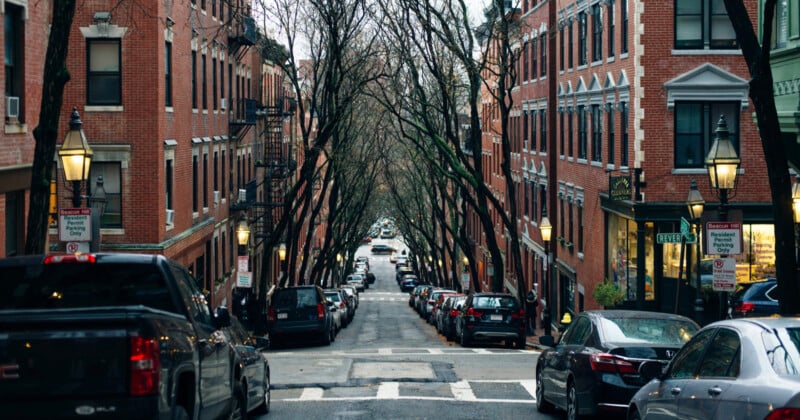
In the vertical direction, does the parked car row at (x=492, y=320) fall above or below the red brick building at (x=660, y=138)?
→ below

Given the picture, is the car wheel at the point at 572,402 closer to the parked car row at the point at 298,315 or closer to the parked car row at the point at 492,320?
the parked car row at the point at 492,320

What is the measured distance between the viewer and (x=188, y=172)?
34.6 m

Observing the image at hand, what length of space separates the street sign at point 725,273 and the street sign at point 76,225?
1056 centimetres

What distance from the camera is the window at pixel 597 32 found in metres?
36.3

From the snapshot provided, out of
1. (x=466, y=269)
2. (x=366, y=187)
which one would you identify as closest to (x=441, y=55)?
(x=366, y=187)

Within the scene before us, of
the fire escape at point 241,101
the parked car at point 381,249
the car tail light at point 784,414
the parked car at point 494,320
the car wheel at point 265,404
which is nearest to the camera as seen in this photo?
the car tail light at point 784,414

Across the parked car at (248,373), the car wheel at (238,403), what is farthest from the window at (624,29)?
the car wheel at (238,403)

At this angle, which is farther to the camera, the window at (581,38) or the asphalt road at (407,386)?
the window at (581,38)

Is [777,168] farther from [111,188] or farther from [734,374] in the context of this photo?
[111,188]

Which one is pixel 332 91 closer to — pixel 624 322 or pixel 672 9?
pixel 672 9

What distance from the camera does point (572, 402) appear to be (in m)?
13.2

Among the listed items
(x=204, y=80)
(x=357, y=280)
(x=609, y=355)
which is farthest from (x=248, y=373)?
(x=357, y=280)

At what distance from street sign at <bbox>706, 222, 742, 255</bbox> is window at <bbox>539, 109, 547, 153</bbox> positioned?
30.0m

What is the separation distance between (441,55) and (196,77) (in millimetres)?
8954
